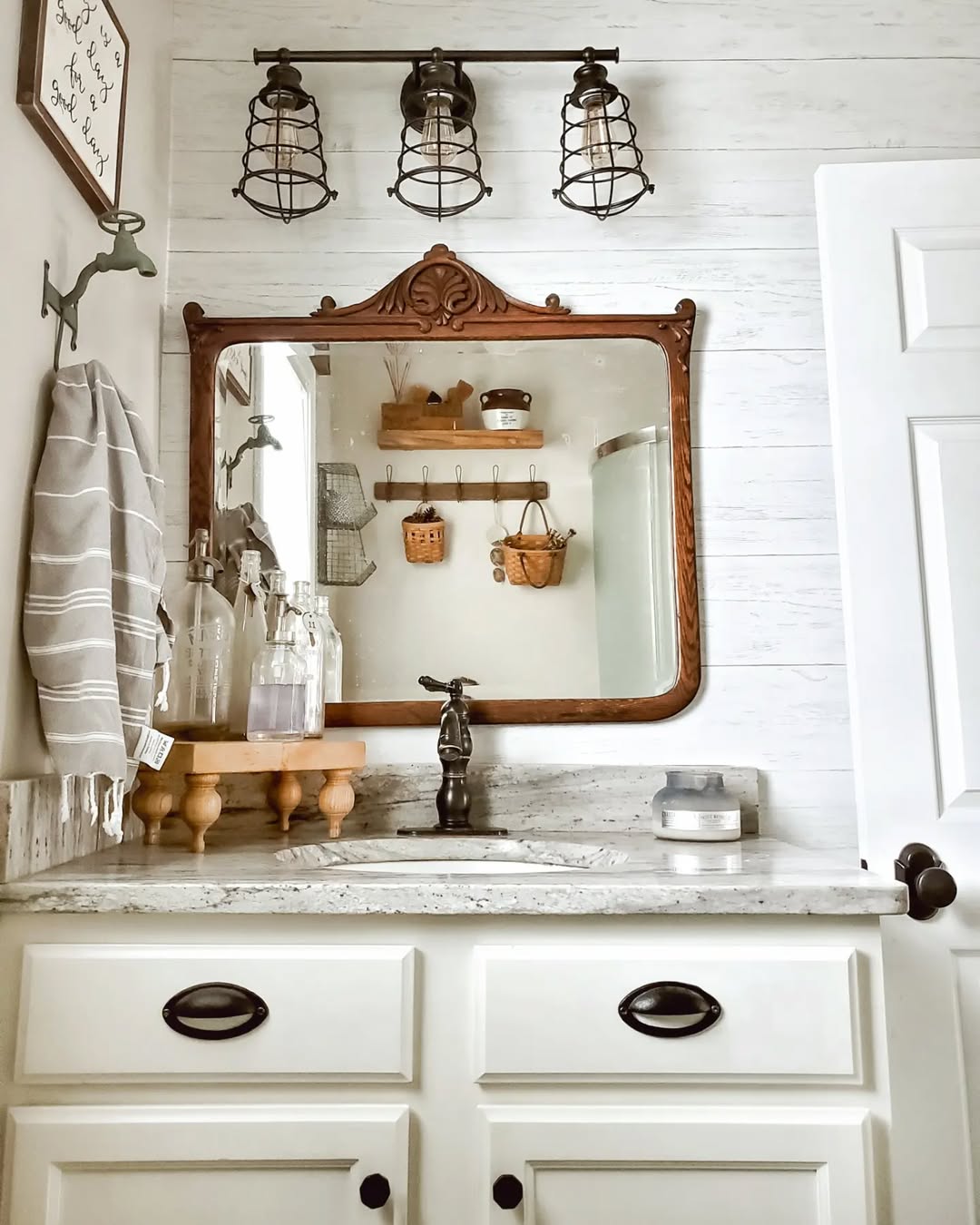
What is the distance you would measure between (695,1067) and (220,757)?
739 mm

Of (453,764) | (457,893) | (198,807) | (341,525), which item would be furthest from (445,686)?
(457,893)

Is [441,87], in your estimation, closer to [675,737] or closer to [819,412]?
[819,412]

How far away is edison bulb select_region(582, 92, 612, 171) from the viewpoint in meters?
1.75

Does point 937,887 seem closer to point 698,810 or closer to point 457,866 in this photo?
point 698,810

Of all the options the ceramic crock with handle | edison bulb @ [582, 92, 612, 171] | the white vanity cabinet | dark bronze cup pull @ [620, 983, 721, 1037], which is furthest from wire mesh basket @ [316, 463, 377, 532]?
dark bronze cup pull @ [620, 983, 721, 1037]

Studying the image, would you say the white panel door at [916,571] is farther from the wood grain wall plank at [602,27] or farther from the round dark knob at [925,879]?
the wood grain wall plank at [602,27]

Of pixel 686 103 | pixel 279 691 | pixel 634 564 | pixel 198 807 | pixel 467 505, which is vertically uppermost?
pixel 686 103

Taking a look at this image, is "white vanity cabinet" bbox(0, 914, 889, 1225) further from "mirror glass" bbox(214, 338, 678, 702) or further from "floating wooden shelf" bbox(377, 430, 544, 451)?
"floating wooden shelf" bbox(377, 430, 544, 451)

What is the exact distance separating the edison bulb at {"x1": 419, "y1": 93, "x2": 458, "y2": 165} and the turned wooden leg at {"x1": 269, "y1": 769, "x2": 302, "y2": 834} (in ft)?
3.64

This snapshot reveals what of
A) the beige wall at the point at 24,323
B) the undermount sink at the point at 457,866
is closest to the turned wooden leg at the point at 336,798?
the undermount sink at the point at 457,866

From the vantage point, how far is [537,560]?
1735 mm

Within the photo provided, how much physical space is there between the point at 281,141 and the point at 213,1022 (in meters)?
1.47

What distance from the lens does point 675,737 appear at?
174 cm

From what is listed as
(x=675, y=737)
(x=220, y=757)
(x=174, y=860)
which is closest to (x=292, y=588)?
(x=220, y=757)
